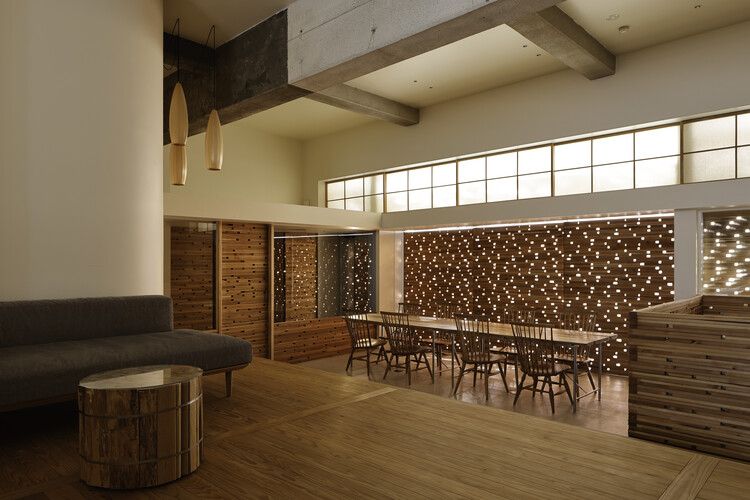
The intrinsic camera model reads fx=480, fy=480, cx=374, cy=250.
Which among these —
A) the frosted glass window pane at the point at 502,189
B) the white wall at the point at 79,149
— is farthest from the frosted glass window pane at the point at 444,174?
the white wall at the point at 79,149

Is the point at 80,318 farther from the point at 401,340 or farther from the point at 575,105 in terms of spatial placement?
the point at 575,105

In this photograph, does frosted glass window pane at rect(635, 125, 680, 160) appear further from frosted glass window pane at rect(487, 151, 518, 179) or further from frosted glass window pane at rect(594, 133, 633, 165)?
frosted glass window pane at rect(487, 151, 518, 179)

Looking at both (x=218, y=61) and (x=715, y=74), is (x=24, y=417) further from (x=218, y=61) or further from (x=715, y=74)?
(x=715, y=74)

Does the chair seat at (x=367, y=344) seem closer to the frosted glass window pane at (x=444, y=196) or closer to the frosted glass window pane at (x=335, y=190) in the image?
the frosted glass window pane at (x=444, y=196)

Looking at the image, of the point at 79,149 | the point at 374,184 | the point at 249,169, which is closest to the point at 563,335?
the point at 79,149

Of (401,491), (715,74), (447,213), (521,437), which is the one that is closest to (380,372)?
(447,213)

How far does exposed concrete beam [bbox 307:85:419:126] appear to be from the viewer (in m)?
7.57

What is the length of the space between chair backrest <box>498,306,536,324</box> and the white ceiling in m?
3.60

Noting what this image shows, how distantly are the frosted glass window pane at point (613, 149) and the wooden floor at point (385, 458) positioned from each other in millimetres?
5048

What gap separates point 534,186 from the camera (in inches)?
302

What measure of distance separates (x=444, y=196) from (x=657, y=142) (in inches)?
138

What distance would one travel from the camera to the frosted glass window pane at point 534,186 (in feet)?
24.7

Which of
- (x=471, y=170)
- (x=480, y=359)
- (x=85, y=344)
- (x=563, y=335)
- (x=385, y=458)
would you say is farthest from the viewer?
(x=471, y=170)

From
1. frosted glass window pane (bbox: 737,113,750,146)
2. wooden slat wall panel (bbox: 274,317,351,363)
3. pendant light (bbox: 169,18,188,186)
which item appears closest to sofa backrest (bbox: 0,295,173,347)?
pendant light (bbox: 169,18,188,186)
